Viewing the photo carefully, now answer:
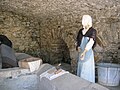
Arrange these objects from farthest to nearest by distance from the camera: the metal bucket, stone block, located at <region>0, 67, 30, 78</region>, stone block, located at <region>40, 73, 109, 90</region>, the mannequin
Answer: the metal bucket → the mannequin → stone block, located at <region>0, 67, 30, 78</region> → stone block, located at <region>40, 73, 109, 90</region>

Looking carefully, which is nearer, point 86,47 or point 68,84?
point 68,84

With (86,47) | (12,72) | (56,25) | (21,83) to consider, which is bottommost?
(21,83)

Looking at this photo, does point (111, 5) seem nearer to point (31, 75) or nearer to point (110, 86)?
point (110, 86)

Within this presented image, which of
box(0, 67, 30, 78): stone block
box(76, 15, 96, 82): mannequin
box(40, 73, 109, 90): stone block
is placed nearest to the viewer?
box(40, 73, 109, 90): stone block

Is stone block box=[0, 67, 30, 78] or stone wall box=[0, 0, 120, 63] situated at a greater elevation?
stone wall box=[0, 0, 120, 63]

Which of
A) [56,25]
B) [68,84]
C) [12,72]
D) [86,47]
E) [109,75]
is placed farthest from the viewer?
[56,25]

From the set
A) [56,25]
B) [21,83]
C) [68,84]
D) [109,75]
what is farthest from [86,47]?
[56,25]

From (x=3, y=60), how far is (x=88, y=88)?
55.0 inches

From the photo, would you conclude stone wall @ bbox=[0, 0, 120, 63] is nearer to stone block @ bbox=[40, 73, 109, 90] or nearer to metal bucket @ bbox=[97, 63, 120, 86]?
metal bucket @ bbox=[97, 63, 120, 86]

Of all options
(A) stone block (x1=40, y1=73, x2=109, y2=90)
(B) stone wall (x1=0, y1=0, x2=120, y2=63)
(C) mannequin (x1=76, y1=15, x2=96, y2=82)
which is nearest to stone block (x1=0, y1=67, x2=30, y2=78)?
(A) stone block (x1=40, y1=73, x2=109, y2=90)

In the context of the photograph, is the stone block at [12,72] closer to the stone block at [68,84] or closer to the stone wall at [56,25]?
the stone block at [68,84]

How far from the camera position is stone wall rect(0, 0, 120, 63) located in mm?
3027

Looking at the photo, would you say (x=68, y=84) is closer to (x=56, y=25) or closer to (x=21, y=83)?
(x=21, y=83)

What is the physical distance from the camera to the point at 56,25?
435cm
